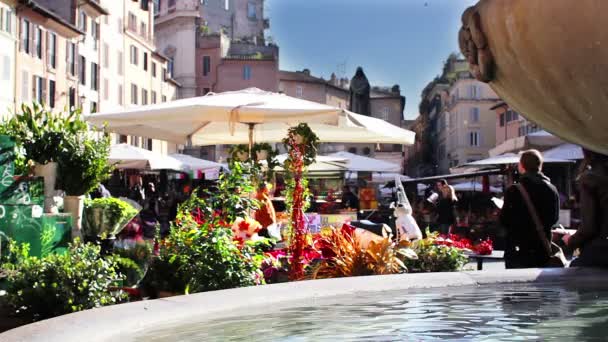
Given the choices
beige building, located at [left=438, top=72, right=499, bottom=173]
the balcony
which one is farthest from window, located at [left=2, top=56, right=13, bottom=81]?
beige building, located at [left=438, top=72, right=499, bottom=173]

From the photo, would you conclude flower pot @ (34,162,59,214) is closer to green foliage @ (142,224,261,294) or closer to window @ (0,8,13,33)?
green foliage @ (142,224,261,294)

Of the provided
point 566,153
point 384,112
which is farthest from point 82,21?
point 384,112

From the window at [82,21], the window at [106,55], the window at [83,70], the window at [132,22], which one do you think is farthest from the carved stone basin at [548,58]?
the window at [132,22]

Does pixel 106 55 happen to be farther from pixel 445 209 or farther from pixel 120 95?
pixel 445 209

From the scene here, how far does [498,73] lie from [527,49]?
0.34 meters

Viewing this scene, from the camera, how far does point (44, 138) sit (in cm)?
732

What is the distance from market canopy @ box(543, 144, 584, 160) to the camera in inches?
700

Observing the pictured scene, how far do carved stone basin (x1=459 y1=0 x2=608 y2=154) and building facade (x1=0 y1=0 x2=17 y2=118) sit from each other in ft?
110

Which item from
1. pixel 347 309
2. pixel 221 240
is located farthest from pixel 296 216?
pixel 347 309

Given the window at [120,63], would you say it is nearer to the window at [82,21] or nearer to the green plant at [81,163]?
the window at [82,21]

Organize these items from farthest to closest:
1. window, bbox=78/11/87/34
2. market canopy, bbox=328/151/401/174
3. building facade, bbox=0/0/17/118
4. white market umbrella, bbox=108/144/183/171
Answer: window, bbox=78/11/87/34 → building facade, bbox=0/0/17/118 → market canopy, bbox=328/151/401/174 → white market umbrella, bbox=108/144/183/171

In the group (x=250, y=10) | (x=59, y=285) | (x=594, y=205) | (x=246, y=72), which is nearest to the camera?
(x=59, y=285)

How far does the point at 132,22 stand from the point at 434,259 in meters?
52.7

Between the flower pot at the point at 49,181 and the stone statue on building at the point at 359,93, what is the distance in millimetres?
81291
